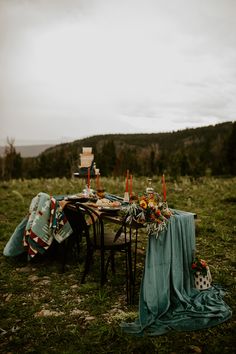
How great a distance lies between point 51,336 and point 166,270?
1.45 metres

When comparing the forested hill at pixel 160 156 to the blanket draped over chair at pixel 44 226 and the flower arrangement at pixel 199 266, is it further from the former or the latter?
the flower arrangement at pixel 199 266

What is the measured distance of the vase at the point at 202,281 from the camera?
165 inches

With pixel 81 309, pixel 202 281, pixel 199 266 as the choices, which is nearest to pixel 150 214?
pixel 199 266

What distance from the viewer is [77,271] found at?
5.28m

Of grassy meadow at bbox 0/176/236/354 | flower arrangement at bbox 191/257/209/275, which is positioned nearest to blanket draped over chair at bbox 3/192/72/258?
grassy meadow at bbox 0/176/236/354

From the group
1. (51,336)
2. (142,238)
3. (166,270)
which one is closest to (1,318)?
(51,336)

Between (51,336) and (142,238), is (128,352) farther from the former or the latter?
(142,238)

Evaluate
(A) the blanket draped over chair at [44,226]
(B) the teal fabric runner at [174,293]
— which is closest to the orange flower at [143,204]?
(B) the teal fabric runner at [174,293]

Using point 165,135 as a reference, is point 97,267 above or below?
below

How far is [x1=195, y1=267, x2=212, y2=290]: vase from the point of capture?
13.8 ft

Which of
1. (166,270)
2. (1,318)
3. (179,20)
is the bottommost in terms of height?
(1,318)

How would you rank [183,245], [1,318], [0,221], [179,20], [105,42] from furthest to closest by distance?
[105,42] < [179,20] < [0,221] < [183,245] < [1,318]

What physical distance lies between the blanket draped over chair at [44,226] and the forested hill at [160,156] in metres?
20.3

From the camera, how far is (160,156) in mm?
59500
